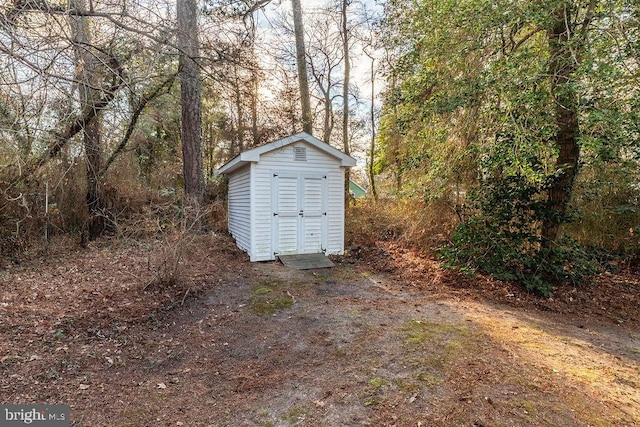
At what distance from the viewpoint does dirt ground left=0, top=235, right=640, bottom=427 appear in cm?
230

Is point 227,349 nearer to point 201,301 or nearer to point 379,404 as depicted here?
point 201,301

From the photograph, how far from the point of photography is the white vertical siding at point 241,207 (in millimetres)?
6750

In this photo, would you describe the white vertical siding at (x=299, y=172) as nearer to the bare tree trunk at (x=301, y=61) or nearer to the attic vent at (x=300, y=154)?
the attic vent at (x=300, y=154)

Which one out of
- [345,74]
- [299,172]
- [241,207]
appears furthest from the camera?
[345,74]

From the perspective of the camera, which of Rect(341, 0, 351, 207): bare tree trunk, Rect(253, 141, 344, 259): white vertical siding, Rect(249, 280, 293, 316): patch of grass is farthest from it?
Rect(341, 0, 351, 207): bare tree trunk

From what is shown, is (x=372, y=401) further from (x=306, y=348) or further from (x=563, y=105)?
(x=563, y=105)

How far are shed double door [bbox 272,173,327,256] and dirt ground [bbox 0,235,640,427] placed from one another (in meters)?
1.32

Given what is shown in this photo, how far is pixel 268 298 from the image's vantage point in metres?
4.65

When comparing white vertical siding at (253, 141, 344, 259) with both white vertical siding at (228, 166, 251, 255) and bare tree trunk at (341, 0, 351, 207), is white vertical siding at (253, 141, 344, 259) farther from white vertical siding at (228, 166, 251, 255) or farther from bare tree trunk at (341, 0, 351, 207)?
bare tree trunk at (341, 0, 351, 207)

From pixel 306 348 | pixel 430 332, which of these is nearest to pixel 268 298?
pixel 306 348

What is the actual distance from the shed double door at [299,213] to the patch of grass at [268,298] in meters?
1.54

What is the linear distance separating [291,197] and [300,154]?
36.5 inches

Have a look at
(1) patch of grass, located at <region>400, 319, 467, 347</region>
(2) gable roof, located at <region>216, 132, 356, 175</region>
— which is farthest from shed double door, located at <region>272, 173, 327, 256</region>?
(1) patch of grass, located at <region>400, 319, 467, 347</region>

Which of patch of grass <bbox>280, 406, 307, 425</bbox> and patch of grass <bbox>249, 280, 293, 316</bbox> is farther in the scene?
patch of grass <bbox>249, 280, 293, 316</bbox>
